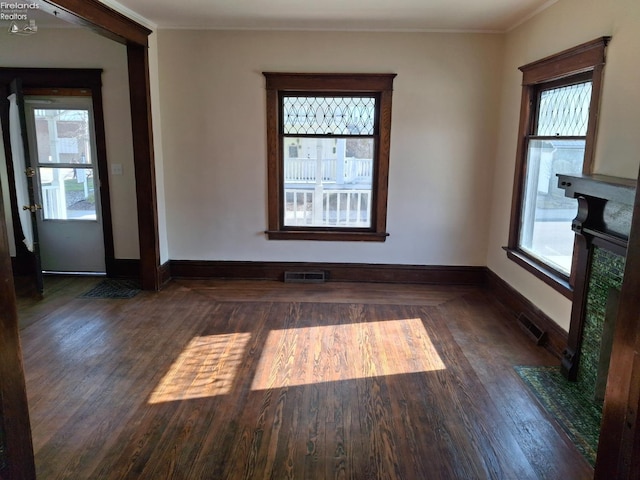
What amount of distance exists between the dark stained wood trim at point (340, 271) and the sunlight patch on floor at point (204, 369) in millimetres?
1503

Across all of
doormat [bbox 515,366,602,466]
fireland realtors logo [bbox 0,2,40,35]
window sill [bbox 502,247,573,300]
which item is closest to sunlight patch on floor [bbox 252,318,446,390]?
doormat [bbox 515,366,602,466]

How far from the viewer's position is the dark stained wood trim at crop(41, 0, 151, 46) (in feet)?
9.88

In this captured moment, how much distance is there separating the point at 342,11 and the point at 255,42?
3.66ft

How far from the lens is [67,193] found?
5.06 meters

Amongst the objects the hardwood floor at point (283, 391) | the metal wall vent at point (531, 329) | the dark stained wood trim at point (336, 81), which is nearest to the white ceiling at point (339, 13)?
the dark stained wood trim at point (336, 81)

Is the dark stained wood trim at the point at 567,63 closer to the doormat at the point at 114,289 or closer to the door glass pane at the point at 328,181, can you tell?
the door glass pane at the point at 328,181

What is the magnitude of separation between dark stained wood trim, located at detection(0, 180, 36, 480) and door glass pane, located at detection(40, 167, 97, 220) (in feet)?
14.8

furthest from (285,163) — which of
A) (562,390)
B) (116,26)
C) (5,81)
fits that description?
(562,390)

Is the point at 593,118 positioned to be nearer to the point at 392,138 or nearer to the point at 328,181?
the point at 392,138

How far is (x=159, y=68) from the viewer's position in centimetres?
469

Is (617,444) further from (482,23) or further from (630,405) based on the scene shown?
(482,23)

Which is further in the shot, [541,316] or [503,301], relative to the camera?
[503,301]

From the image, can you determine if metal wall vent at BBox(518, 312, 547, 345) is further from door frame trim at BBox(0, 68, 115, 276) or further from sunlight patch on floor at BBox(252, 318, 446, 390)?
door frame trim at BBox(0, 68, 115, 276)

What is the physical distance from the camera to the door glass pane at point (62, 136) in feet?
16.0
